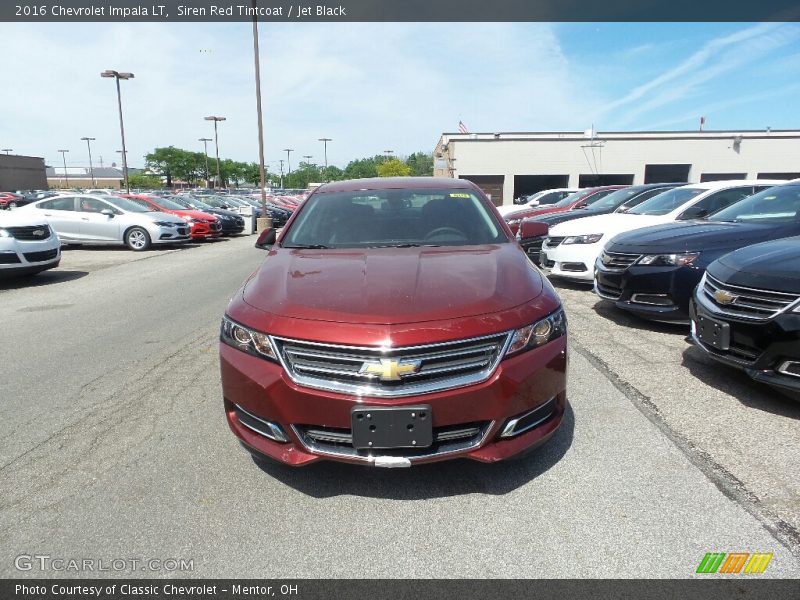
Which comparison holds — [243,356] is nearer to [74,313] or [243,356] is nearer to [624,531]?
[624,531]

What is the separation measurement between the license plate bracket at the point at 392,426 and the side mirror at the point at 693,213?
21.7 feet

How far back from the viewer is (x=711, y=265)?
160 inches

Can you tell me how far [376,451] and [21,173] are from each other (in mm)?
84801

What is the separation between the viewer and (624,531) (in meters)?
2.27

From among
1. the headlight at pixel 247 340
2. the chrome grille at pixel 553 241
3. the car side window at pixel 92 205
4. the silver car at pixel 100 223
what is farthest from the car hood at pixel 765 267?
the car side window at pixel 92 205

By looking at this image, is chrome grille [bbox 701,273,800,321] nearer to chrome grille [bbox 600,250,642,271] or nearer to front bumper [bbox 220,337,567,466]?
chrome grille [bbox 600,250,642,271]

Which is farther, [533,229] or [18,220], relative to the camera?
[18,220]

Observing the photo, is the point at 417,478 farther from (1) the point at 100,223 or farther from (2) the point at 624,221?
(1) the point at 100,223

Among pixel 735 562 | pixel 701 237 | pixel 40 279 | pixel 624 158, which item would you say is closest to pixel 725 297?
pixel 701 237

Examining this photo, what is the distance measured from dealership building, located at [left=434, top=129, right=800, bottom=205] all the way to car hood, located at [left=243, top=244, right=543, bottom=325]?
36.0 metres

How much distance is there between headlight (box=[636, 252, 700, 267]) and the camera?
496 cm

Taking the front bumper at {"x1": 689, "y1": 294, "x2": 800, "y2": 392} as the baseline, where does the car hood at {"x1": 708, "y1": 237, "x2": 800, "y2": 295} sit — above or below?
above

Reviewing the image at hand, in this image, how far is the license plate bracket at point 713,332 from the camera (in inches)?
136

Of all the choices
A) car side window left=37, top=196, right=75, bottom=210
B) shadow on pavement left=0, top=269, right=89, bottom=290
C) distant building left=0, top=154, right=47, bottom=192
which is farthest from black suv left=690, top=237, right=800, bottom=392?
distant building left=0, top=154, right=47, bottom=192
